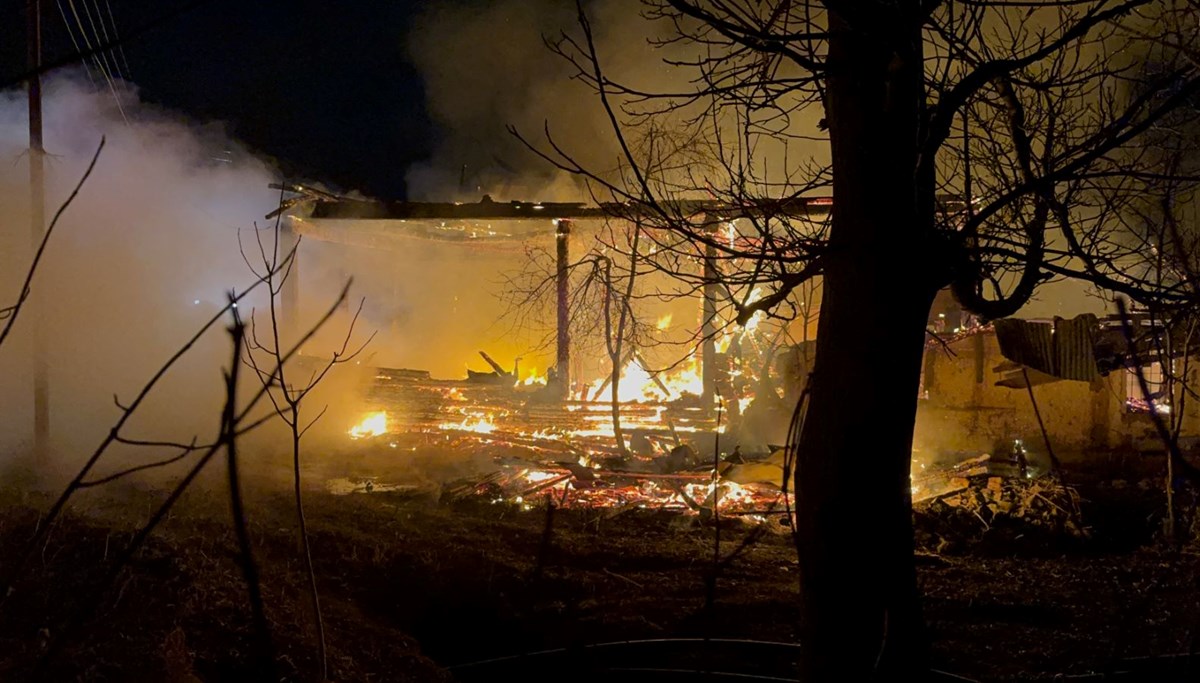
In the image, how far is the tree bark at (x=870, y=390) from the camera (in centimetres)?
309

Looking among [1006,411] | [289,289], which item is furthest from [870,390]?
[289,289]

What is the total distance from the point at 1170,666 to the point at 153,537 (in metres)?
7.03

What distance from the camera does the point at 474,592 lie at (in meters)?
7.23

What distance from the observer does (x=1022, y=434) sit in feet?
39.7

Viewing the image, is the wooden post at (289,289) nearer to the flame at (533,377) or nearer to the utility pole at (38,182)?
the utility pole at (38,182)

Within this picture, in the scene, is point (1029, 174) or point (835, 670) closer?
point (835, 670)

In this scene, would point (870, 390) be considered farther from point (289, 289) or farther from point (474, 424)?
point (289, 289)

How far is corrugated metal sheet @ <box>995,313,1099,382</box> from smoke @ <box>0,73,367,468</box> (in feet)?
49.1

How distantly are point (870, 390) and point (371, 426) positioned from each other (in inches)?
591

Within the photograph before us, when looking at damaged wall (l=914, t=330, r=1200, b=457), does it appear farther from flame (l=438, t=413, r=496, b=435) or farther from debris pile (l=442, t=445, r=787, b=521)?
flame (l=438, t=413, r=496, b=435)

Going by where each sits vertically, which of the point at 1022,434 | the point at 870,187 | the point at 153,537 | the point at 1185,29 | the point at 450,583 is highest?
the point at 1185,29

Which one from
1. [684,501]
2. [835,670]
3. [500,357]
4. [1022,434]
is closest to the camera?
[835,670]

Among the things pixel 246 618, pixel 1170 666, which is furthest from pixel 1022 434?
pixel 246 618

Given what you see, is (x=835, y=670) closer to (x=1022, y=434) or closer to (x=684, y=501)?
(x=684, y=501)
